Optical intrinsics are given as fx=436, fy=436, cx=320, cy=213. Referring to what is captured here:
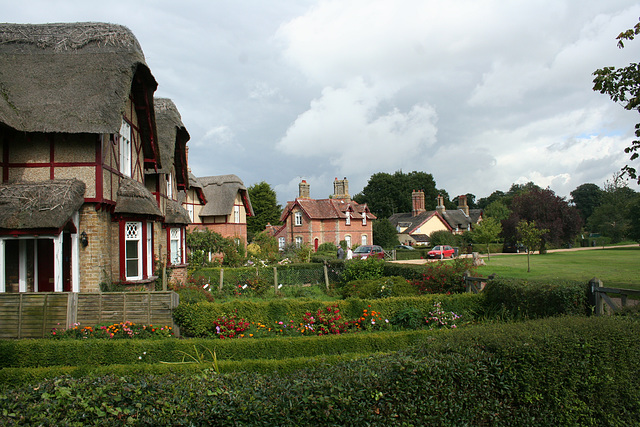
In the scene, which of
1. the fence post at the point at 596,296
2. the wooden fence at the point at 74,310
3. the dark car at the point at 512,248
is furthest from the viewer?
the dark car at the point at 512,248

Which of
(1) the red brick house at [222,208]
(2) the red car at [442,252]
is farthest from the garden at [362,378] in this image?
(2) the red car at [442,252]

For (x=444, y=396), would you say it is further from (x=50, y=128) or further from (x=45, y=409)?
(x=50, y=128)

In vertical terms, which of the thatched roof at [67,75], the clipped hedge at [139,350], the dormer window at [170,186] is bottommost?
the clipped hedge at [139,350]

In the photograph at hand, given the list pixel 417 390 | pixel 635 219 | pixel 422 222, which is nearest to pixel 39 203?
pixel 417 390

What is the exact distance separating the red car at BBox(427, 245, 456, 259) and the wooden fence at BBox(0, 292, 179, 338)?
117 feet

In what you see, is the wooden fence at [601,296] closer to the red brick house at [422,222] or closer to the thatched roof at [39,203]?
A: the thatched roof at [39,203]

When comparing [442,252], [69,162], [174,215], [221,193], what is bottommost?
[442,252]

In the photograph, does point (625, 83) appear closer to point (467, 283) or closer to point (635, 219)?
point (467, 283)

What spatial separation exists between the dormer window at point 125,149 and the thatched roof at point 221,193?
22.2 metres

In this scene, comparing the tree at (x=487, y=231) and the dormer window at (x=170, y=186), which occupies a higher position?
the dormer window at (x=170, y=186)

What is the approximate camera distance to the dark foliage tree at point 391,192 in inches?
3337

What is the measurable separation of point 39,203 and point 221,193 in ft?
91.4

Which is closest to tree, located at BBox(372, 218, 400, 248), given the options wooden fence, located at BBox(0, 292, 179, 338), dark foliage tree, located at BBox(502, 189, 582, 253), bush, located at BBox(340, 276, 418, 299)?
dark foliage tree, located at BBox(502, 189, 582, 253)

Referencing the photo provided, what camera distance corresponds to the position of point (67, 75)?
13.4 metres
